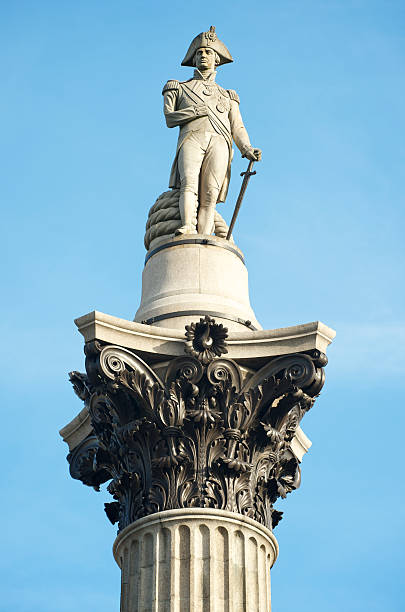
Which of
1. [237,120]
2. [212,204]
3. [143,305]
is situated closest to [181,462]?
[143,305]

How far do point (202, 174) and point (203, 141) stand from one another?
773 millimetres

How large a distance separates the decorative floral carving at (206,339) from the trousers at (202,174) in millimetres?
4596

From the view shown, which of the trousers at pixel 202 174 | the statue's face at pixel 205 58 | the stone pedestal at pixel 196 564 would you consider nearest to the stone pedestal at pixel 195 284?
the trousers at pixel 202 174

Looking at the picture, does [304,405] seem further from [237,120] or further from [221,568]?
[237,120]

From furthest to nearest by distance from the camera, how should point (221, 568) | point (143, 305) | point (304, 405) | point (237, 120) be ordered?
1. point (237, 120)
2. point (143, 305)
3. point (304, 405)
4. point (221, 568)

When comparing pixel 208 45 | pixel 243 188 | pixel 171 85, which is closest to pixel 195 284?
pixel 243 188

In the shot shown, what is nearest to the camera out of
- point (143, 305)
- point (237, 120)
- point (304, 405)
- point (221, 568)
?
→ point (221, 568)

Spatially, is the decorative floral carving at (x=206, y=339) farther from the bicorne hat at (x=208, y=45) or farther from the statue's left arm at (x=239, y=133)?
the bicorne hat at (x=208, y=45)

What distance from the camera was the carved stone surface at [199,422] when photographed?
24.2 m

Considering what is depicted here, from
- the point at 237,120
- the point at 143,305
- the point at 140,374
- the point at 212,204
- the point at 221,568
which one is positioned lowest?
the point at 221,568

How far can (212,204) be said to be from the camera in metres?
29.3

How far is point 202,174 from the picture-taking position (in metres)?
29.6

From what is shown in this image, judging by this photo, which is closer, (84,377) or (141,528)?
(141,528)

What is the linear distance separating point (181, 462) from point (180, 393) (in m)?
1.30
